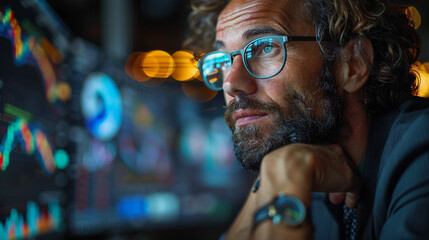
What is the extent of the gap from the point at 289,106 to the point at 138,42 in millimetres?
2731

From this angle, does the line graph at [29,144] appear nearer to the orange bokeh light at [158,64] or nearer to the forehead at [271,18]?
the forehead at [271,18]

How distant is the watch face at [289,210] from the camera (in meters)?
0.69

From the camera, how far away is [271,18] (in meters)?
1.18

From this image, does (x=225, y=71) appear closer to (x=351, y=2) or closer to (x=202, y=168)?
(x=351, y=2)

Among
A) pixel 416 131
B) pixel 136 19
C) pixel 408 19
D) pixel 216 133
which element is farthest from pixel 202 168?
pixel 136 19

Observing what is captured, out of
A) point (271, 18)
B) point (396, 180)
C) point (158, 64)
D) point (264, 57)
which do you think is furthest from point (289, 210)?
point (158, 64)

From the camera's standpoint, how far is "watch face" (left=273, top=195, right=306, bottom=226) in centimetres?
69

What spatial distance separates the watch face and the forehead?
641 millimetres

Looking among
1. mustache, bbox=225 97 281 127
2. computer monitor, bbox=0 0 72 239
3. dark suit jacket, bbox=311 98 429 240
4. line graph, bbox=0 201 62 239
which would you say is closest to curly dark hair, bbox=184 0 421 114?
dark suit jacket, bbox=311 98 429 240

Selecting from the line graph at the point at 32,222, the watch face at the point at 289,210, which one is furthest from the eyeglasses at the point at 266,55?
the line graph at the point at 32,222

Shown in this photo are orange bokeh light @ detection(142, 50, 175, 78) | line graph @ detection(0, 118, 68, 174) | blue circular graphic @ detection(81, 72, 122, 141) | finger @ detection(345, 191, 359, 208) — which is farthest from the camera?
orange bokeh light @ detection(142, 50, 175, 78)

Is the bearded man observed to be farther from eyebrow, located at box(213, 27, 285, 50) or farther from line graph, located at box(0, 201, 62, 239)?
line graph, located at box(0, 201, 62, 239)

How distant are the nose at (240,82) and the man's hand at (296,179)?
0.30 m

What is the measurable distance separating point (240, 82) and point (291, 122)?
0.21 meters
